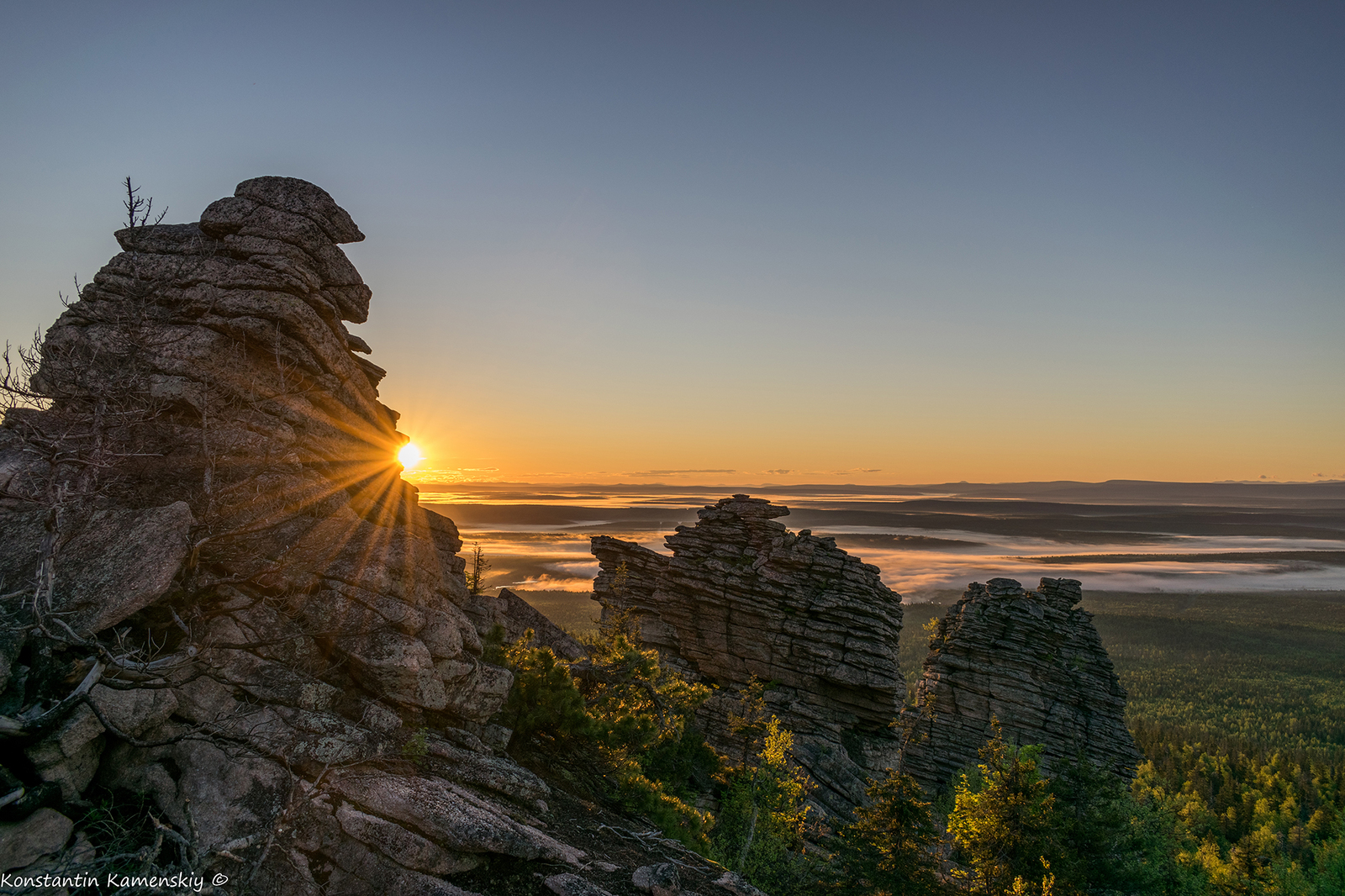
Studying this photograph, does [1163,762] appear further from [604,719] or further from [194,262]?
[194,262]

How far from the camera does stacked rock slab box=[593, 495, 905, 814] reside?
171 ft

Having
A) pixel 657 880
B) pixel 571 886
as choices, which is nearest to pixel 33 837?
pixel 571 886

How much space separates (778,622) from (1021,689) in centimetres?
2633

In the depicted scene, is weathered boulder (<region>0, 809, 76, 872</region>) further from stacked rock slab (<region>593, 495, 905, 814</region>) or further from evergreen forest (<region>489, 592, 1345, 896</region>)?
stacked rock slab (<region>593, 495, 905, 814</region>)

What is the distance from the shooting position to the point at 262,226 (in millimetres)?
20922

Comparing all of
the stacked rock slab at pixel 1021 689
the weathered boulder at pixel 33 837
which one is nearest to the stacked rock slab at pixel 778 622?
the stacked rock slab at pixel 1021 689

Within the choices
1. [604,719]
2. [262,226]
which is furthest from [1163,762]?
[262,226]

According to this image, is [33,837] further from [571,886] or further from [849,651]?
[849,651]

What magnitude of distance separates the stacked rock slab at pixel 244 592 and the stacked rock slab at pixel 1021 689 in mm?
55888

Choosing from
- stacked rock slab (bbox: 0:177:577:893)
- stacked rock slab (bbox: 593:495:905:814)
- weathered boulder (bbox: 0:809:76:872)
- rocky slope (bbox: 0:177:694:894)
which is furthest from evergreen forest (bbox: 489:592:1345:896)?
weathered boulder (bbox: 0:809:76:872)

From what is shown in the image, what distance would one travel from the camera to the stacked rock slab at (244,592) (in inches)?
501

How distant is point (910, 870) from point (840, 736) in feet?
93.0

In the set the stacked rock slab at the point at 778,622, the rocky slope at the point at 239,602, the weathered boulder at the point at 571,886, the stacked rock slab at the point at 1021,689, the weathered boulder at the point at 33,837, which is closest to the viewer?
the weathered boulder at the point at 33,837

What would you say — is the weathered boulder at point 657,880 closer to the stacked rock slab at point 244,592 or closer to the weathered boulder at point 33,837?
the stacked rock slab at point 244,592
